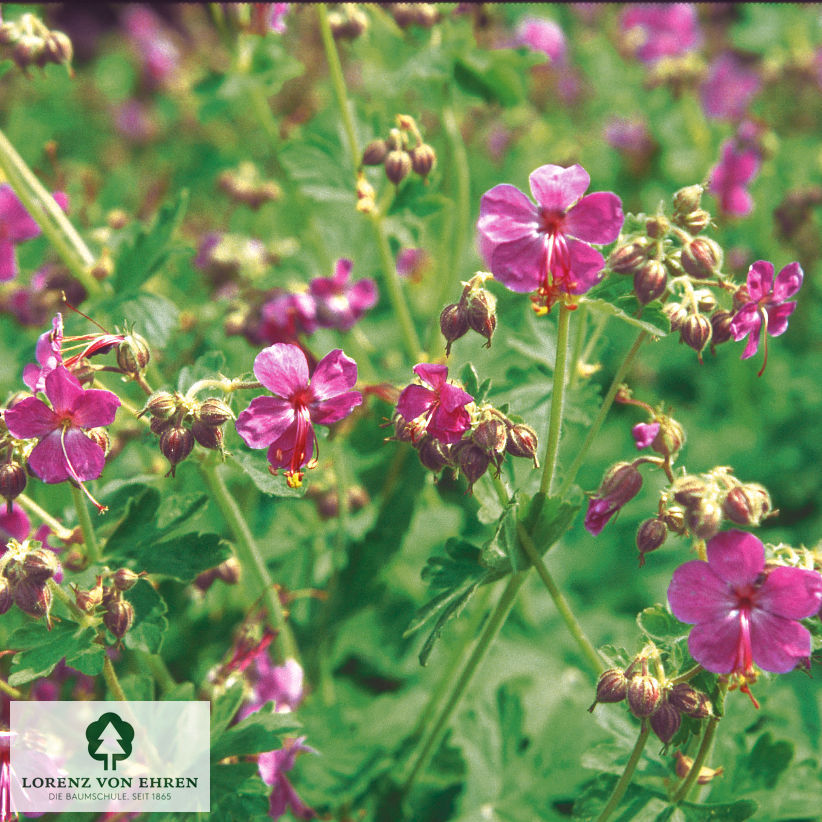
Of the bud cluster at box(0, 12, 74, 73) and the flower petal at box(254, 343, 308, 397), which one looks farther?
the bud cluster at box(0, 12, 74, 73)

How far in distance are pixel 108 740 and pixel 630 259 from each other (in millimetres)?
1557

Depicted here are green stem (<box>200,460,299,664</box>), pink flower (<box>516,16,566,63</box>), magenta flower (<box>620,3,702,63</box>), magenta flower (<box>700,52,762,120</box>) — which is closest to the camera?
green stem (<box>200,460,299,664</box>)

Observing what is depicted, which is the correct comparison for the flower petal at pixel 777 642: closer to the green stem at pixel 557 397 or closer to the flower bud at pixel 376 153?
the green stem at pixel 557 397

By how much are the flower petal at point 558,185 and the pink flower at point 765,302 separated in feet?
1.14

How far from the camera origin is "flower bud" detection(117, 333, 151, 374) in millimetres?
1592

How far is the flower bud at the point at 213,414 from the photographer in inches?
60.6

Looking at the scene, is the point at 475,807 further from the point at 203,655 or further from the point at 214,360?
the point at 214,360

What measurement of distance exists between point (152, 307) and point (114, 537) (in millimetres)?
706

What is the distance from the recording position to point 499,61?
273 centimetres

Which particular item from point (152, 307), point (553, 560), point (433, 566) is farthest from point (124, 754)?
point (553, 560)

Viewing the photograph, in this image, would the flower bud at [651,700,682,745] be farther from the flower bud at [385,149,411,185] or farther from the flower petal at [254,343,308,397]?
the flower bud at [385,149,411,185]

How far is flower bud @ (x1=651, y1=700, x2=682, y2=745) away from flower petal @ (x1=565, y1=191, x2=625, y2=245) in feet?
2.70

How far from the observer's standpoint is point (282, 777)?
205 centimetres

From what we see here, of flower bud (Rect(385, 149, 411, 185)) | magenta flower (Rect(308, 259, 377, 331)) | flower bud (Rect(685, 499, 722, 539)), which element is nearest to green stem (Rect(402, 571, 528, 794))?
flower bud (Rect(685, 499, 722, 539))
